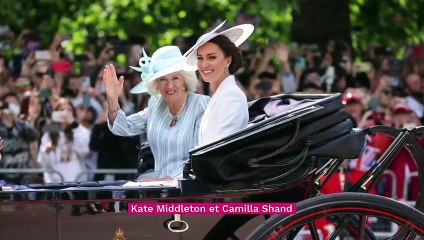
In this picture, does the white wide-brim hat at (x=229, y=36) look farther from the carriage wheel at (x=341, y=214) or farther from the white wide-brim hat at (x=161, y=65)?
the carriage wheel at (x=341, y=214)

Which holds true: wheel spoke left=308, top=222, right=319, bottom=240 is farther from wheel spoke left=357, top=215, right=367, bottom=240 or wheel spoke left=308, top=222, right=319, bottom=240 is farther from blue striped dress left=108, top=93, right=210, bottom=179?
blue striped dress left=108, top=93, right=210, bottom=179

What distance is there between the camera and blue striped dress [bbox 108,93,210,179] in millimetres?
5957

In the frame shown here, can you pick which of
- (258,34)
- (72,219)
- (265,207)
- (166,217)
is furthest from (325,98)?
(258,34)

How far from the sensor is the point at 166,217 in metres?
5.14

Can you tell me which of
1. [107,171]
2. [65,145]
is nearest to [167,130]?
[107,171]

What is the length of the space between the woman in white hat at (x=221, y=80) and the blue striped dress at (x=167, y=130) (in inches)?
15.0

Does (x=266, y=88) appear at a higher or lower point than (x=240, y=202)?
higher

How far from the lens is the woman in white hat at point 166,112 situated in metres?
5.96

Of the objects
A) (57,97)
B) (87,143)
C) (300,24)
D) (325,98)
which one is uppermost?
(300,24)

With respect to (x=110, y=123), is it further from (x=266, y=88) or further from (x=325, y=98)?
(x=266, y=88)

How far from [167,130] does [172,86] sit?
255 mm

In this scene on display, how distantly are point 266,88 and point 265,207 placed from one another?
5.67 meters

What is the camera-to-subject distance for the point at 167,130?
607 cm

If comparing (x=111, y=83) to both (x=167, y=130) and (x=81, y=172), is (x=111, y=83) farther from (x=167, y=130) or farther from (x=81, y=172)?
(x=81, y=172)
